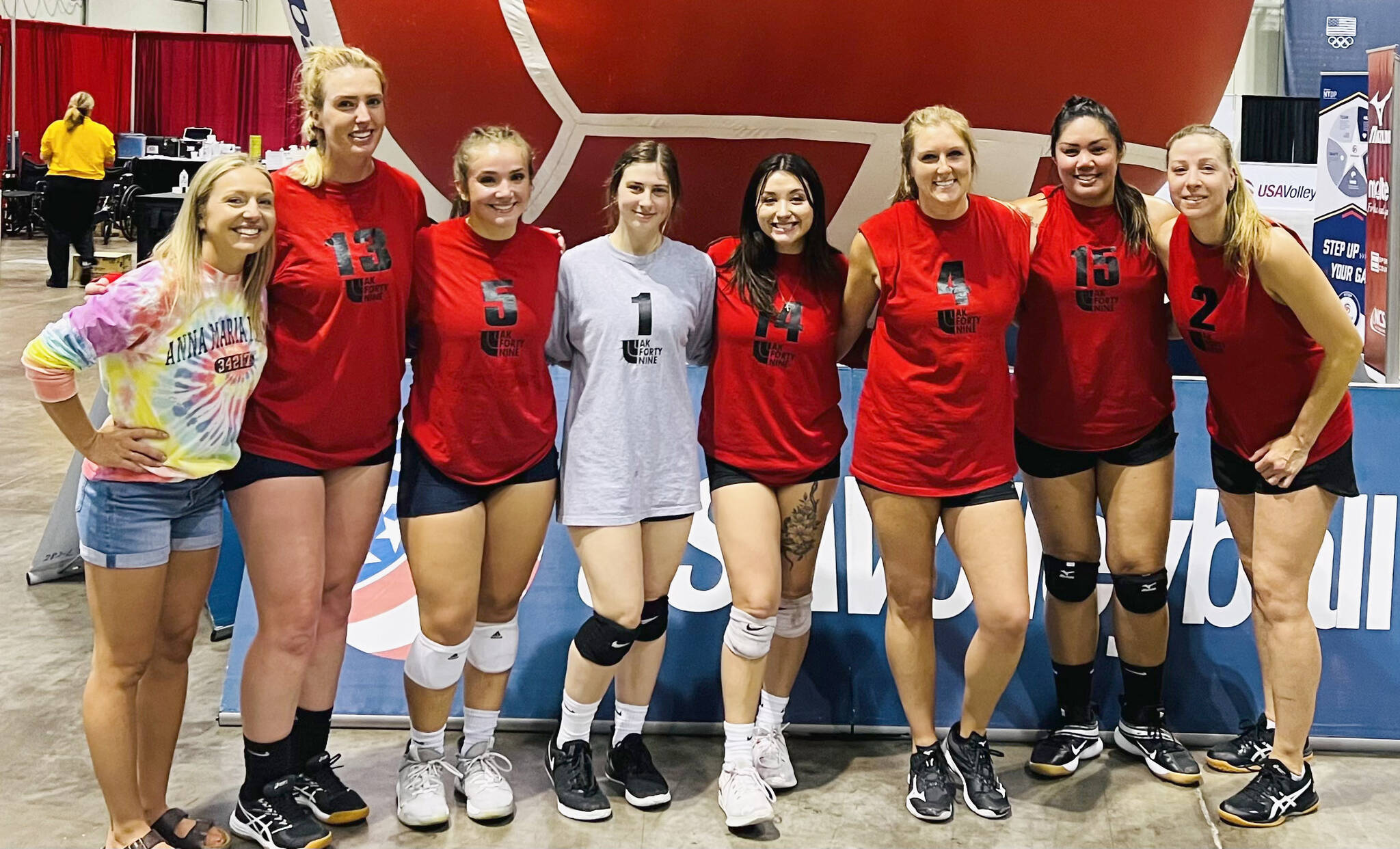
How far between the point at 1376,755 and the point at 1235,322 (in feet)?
4.06

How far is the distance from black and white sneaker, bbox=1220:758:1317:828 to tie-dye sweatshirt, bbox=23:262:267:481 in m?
2.19

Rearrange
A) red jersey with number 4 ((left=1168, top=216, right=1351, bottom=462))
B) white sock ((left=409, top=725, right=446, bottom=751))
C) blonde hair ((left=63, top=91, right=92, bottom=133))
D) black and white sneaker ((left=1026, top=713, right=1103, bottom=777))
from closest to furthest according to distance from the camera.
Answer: red jersey with number 4 ((left=1168, top=216, right=1351, bottom=462)) → white sock ((left=409, top=725, right=446, bottom=751)) → black and white sneaker ((left=1026, top=713, right=1103, bottom=777)) → blonde hair ((left=63, top=91, right=92, bottom=133))

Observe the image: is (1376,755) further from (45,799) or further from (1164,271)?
(45,799)

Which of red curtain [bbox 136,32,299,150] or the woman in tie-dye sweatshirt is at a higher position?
red curtain [bbox 136,32,299,150]

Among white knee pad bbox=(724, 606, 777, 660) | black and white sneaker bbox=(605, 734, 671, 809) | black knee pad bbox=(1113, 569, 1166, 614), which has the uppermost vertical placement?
black knee pad bbox=(1113, 569, 1166, 614)

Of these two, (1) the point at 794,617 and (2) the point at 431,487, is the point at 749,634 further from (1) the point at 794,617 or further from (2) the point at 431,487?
(2) the point at 431,487

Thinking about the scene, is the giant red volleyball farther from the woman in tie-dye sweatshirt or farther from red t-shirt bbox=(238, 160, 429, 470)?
the woman in tie-dye sweatshirt

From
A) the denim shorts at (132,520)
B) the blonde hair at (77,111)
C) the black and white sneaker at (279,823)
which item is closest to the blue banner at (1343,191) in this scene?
the black and white sneaker at (279,823)

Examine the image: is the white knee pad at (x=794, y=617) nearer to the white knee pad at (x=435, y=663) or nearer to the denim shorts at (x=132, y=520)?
the white knee pad at (x=435, y=663)

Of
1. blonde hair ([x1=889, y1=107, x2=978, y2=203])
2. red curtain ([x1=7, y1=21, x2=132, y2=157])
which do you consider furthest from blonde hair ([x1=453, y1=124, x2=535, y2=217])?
red curtain ([x1=7, y1=21, x2=132, y2=157])

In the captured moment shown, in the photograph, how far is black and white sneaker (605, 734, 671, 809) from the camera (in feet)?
9.75

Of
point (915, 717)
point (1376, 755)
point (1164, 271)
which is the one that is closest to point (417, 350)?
point (915, 717)

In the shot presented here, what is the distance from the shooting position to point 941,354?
110 inches

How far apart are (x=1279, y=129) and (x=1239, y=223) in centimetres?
1057
